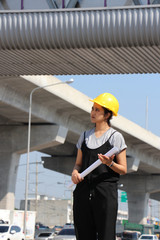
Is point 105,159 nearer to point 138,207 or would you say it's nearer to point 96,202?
point 96,202

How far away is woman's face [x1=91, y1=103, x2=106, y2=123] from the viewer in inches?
197

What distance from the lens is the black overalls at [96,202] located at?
15.5ft

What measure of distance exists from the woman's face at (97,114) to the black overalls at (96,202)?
23 cm

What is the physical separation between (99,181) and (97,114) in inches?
21.6

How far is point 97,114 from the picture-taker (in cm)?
502

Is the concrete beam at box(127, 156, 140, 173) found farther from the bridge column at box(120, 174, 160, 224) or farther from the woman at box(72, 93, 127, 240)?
the woman at box(72, 93, 127, 240)

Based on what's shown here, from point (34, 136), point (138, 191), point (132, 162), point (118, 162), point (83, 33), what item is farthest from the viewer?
point (138, 191)

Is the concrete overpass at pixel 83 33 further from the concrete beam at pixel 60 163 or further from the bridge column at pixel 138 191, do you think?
the bridge column at pixel 138 191

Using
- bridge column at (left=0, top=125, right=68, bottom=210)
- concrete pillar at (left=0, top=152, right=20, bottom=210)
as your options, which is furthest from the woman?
concrete pillar at (left=0, top=152, right=20, bottom=210)

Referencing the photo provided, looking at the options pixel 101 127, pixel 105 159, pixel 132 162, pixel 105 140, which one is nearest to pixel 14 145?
pixel 132 162

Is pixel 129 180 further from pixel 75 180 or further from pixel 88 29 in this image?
pixel 75 180

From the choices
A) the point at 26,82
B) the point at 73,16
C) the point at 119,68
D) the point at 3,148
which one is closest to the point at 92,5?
the point at 73,16

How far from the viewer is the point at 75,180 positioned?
190 inches

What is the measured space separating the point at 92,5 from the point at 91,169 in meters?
8.71
